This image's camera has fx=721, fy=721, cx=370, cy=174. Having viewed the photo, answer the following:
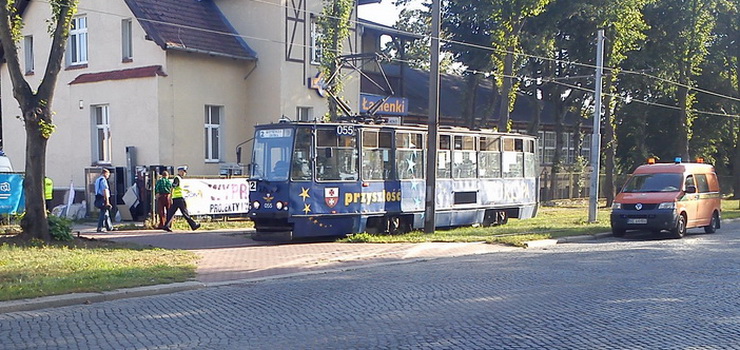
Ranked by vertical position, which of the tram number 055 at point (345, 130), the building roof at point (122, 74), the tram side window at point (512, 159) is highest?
the building roof at point (122, 74)

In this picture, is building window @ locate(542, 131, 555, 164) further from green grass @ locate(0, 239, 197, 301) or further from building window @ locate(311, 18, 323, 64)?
green grass @ locate(0, 239, 197, 301)

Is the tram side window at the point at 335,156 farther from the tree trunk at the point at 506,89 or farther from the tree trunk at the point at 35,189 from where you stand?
the tree trunk at the point at 506,89

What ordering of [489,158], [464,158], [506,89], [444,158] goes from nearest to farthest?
[444,158] < [464,158] < [489,158] < [506,89]

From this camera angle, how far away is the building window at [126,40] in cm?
2628

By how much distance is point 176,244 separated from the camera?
16797 mm

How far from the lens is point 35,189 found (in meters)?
15.0

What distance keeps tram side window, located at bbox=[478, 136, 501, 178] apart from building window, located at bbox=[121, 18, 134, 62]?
43.8ft

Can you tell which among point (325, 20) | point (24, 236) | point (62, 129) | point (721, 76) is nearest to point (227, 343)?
point (24, 236)

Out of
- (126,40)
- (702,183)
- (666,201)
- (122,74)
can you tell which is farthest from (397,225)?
(126,40)

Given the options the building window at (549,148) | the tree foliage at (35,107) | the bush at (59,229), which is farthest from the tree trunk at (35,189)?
the building window at (549,148)

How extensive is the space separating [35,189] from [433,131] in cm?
961

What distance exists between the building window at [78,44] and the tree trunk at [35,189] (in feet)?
45.6

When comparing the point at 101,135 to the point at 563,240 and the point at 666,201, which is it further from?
the point at 666,201

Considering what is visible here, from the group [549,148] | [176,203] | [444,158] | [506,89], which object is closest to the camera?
[176,203]
